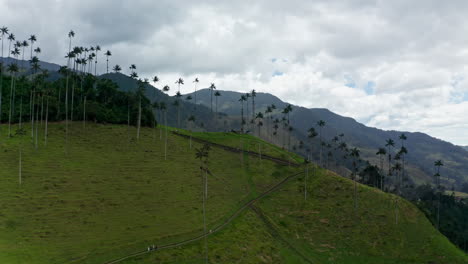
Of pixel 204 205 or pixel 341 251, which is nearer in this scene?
pixel 341 251

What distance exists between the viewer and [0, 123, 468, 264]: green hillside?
80500mm

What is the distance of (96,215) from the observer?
92.4 meters

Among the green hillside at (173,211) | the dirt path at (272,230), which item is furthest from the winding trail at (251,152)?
the dirt path at (272,230)

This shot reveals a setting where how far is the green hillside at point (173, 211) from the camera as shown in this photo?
264 ft

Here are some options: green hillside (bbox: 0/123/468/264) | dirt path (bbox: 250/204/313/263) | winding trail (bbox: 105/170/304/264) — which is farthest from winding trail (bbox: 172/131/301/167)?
dirt path (bbox: 250/204/313/263)

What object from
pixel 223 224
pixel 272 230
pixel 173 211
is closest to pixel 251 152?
pixel 272 230

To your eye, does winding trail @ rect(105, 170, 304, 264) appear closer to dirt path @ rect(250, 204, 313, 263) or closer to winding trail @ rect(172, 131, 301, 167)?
dirt path @ rect(250, 204, 313, 263)


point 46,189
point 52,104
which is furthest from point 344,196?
point 52,104

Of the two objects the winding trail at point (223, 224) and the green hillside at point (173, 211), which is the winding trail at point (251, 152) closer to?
the green hillside at point (173, 211)

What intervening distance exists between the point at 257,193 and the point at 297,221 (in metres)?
21.9

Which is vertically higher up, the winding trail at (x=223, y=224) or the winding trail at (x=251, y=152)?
the winding trail at (x=251, y=152)

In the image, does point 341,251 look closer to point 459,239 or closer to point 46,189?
point 46,189

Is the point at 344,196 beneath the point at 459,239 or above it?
above

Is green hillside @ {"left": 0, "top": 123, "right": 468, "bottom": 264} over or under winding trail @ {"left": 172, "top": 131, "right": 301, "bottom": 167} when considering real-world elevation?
under
